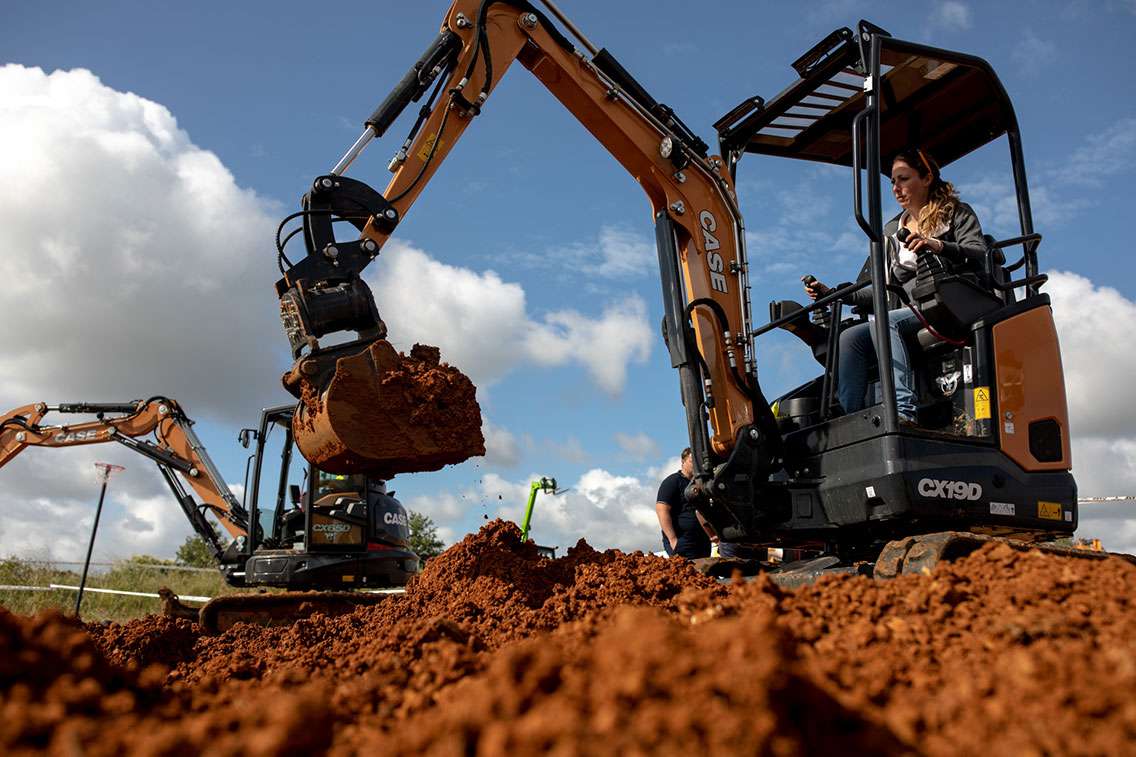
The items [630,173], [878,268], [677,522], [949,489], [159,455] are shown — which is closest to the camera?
[949,489]

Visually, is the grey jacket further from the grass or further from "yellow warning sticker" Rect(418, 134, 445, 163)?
the grass

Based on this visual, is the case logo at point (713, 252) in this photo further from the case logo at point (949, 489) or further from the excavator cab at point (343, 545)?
the excavator cab at point (343, 545)

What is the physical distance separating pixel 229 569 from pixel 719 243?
10.7 meters

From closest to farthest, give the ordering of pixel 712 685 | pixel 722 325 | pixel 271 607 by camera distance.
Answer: pixel 712 685 → pixel 722 325 → pixel 271 607

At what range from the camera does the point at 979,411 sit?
16.7ft

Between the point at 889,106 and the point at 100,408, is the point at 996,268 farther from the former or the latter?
the point at 100,408

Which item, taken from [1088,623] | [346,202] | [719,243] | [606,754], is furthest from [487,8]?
[606,754]

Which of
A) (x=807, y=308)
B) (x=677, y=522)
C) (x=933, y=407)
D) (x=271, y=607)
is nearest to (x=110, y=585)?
(x=271, y=607)

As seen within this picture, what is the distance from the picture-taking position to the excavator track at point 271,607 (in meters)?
6.63

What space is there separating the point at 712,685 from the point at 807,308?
4655 millimetres

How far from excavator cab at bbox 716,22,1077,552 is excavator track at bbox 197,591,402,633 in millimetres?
3458

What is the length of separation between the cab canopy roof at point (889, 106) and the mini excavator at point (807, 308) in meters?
0.01

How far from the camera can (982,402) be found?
5062mm

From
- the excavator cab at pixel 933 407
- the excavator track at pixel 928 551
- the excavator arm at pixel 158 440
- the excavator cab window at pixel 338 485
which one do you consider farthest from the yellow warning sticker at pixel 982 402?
the excavator arm at pixel 158 440
